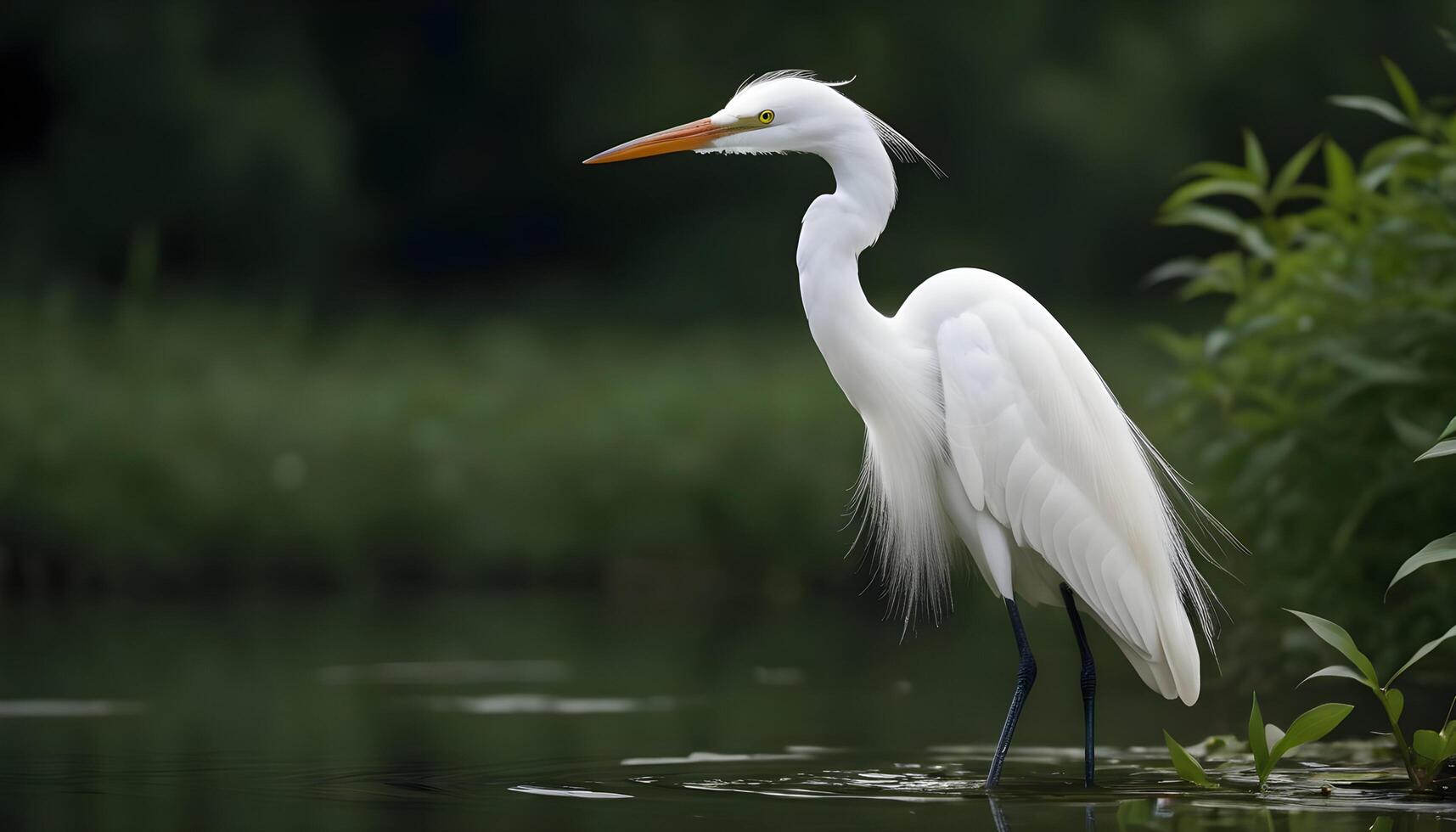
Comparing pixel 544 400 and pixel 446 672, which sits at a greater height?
pixel 544 400

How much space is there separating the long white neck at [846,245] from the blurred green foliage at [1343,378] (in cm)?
106

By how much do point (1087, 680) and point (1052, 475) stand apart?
38 cm

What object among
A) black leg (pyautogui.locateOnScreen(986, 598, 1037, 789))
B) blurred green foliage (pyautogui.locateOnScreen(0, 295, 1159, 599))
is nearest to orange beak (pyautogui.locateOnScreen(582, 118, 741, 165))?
black leg (pyautogui.locateOnScreen(986, 598, 1037, 789))

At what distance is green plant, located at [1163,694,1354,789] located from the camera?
290cm

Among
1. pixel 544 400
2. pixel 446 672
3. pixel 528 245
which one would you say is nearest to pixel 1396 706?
pixel 446 672

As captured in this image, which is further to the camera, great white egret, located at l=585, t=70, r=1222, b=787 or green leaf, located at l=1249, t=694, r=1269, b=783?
great white egret, located at l=585, t=70, r=1222, b=787

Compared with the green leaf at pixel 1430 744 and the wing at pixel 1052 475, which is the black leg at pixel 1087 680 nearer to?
the wing at pixel 1052 475

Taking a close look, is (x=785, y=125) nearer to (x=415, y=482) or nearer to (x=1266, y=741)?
(x=1266, y=741)

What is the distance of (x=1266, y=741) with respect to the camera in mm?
3016

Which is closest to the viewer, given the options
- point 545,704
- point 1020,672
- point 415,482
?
point 1020,672

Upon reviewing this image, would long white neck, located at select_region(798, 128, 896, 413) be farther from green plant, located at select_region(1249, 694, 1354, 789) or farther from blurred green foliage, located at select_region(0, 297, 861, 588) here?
Result: blurred green foliage, located at select_region(0, 297, 861, 588)

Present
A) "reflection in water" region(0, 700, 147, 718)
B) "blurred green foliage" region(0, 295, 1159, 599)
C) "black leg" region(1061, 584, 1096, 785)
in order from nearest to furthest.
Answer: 1. "black leg" region(1061, 584, 1096, 785)
2. "reflection in water" region(0, 700, 147, 718)
3. "blurred green foliage" region(0, 295, 1159, 599)

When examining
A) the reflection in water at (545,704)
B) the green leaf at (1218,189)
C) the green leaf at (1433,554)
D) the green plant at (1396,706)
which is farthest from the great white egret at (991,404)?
the reflection in water at (545,704)

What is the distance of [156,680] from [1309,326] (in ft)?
9.54
